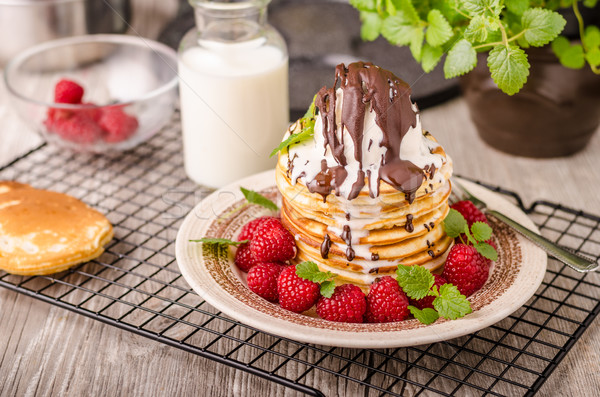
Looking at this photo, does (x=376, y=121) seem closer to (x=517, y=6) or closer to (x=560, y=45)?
(x=517, y=6)

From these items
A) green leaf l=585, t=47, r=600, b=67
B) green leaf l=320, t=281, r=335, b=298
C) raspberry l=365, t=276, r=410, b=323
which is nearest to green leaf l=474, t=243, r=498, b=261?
raspberry l=365, t=276, r=410, b=323

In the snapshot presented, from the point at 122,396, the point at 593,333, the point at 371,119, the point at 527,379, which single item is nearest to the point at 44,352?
the point at 122,396

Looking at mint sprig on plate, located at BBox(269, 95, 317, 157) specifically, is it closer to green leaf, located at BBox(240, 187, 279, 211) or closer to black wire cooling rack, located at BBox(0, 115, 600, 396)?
green leaf, located at BBox(240, 187, 279, 211)

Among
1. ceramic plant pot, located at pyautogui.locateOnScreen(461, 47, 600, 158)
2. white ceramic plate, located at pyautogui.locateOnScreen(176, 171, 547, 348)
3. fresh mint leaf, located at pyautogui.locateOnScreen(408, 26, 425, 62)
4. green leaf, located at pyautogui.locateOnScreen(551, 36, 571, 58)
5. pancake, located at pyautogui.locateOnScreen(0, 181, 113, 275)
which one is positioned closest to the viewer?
white ceramic plate, located at pyautogui.locateOnScreen(176, 171, 547, 348)

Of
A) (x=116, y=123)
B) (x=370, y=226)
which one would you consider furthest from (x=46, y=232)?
(x=370, y=226)

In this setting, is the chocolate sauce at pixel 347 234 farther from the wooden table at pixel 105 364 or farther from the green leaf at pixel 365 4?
the green leaf at pixel 365 4

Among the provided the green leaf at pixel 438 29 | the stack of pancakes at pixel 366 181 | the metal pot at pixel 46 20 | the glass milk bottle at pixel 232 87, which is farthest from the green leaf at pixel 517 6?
the metal pot at pixel 46 20

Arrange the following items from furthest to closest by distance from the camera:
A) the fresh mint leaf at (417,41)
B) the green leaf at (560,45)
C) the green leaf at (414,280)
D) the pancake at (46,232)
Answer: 1. the green leaf at (560,45)
2. the fresh mint leaf at (417,41)
3. the pancake at (46,232)
4. the green leaf at (414,280)
